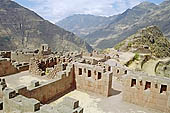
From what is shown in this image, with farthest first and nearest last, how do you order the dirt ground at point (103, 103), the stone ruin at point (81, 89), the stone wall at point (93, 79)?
the stone wall at point (93, 79)
the dirt ground at point (103, 103)
the stone ruin at point (81, 89)

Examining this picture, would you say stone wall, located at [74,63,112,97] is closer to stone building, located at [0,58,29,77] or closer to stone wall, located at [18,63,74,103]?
stone wall, located at [18,63,74,103]

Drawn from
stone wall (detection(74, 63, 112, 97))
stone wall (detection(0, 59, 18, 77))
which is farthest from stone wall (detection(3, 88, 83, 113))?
stone wall (detection(0, 59, 18, 77))

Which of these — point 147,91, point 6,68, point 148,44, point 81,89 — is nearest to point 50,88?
point 81,89

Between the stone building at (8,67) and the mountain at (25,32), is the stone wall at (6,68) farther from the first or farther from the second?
the mountain at (25,32)

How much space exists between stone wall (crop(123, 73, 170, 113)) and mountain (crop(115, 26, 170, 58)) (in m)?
36.4

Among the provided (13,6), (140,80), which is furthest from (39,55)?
(13,6)

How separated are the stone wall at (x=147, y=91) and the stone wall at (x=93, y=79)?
1.67m

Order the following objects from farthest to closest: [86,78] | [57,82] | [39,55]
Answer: [39,55] → [86,78] → [57,82]

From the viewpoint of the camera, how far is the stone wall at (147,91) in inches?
590

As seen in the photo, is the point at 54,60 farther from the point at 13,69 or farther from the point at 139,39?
the point at 139,39

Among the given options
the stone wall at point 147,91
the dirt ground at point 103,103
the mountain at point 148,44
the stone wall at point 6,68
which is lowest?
the dirt ground at point 103,103

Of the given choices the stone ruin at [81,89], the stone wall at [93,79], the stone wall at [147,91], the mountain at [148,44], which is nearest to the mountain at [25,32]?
the mountain at [148,44]

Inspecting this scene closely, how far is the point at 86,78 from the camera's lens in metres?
18.8

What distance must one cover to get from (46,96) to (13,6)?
177 m
